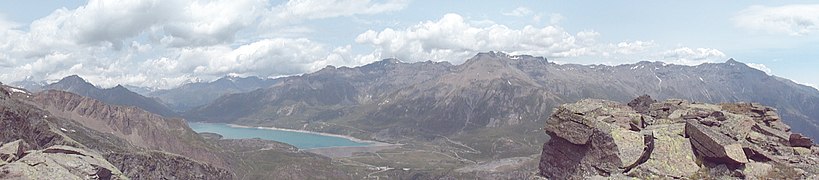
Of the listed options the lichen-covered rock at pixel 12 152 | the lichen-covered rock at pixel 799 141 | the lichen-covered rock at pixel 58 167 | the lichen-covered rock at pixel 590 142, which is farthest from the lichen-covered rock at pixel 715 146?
the lichen-covered rock at pixel 12 152

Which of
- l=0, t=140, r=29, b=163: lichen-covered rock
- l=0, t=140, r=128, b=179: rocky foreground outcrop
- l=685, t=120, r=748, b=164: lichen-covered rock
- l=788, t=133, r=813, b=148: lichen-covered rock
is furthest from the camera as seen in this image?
l=788, t=133, r=813, b=148: lichen-covered rock

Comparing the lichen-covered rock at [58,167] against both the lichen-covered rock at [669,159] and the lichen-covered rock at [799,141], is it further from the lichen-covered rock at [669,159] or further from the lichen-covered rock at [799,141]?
the lichen-covered rock at [799,141]

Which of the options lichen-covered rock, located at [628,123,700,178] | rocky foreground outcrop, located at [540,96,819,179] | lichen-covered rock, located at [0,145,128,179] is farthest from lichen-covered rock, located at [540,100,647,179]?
lichen-covered rock, located at [0,145,128,179]

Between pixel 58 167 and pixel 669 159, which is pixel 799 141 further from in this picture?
pixel 58 167

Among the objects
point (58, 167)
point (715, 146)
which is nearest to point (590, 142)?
point (715, 146)

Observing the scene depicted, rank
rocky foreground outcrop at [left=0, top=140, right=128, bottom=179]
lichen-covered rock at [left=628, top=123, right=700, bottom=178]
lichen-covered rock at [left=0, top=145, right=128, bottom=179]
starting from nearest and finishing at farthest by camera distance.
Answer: lichen-covered rock at [left=628, top=123, right=700, bottom=178], lichen-covered rock at [left=0, top=145, right=128, bottom=179], rocky foreground outcrop at [left=0, top=140, right=128, bottom=179]

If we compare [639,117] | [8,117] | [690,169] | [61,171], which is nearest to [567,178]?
[639,117]

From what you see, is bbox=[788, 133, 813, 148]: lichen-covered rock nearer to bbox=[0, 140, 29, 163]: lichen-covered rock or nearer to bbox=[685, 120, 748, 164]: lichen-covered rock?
bbox=[685, 120, 748, 164]: lichen-covered rock

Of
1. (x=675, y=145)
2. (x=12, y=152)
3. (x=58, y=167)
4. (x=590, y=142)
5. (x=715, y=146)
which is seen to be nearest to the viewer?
(x=715, y=146)

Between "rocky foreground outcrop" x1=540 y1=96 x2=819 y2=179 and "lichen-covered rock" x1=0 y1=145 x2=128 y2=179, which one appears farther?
"lichen-covered rock" x1=0 y1=145 x2=128 y2=179

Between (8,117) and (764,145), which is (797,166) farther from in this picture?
(8,117)
